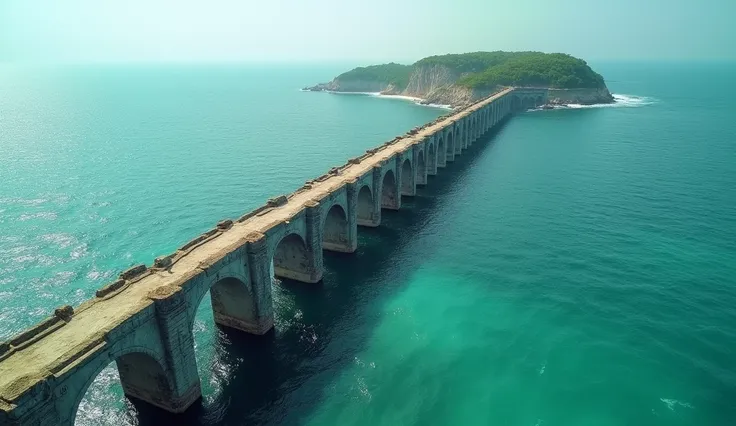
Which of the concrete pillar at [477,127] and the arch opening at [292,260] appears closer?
the arch opening at [292,260]

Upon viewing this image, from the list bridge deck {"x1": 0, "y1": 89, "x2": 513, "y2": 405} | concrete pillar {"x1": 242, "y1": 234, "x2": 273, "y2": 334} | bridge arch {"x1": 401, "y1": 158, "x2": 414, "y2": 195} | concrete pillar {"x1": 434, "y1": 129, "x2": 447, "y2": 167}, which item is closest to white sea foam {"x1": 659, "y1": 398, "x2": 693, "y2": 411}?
concrete pillar {"x1": 242, "y1": 234, "x2": 273, "y2": 334}

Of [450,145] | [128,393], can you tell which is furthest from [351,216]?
[450,145]

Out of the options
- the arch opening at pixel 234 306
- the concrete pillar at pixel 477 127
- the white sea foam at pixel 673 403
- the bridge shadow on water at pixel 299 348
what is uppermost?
the concrete pillar at pixel 477 127

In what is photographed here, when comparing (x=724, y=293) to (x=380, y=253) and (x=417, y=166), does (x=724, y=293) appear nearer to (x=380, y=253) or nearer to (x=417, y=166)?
(x=380, y=253)

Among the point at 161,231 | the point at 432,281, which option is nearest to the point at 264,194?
the point at 161,231

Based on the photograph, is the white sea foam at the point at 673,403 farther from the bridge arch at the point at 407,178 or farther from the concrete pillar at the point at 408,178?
the bridge arch at the point at 407,178

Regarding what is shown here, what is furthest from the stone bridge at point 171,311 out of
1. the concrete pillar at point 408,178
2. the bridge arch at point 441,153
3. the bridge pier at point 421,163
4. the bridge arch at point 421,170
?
the bridge arch at point 441,153

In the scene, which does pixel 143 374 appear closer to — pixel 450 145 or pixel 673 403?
pixel 673 403
